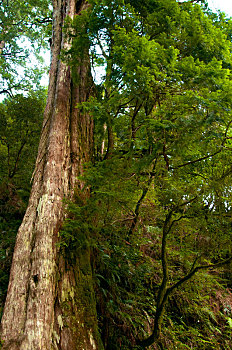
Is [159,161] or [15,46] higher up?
[15,46]

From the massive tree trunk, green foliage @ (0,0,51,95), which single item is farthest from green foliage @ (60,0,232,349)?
green foliage @ (0,0,51,95)

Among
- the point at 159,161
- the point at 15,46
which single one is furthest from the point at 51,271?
the point at 15,46

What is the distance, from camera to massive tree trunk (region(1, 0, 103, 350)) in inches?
99.2

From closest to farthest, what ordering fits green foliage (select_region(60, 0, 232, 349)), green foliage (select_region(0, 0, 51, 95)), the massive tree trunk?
the massive tree trunk < green foliage (select_region(60, 0, 232, 349)) < green foliage (select_region(0, 0, 51, 95))

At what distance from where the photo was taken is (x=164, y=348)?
3516 mm

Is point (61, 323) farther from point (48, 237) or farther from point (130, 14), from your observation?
point (130, 14)

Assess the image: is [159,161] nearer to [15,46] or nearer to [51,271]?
[51,271]

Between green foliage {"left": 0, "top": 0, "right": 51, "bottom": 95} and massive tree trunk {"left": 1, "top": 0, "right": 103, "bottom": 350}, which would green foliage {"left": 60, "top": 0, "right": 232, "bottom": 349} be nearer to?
massive tree trunk {"left": 1, "top": 0, "right": 103, "bottom": 350}

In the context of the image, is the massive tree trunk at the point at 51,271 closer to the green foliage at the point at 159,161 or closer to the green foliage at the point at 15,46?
the green foliage at the point at 159,161

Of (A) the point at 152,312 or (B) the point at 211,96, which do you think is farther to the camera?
(A) the point at 152,312

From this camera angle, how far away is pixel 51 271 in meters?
2.86

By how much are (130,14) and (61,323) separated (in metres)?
3.69

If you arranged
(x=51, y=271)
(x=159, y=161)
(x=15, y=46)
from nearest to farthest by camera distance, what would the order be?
(x=51, y=271)
(x=159, y=161)
(x=15, y=46)

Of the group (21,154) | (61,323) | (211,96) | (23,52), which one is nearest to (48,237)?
(61,323)
